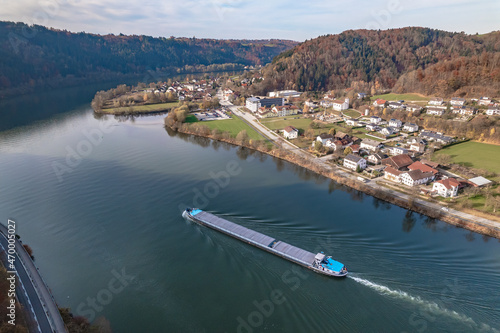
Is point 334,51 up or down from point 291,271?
up

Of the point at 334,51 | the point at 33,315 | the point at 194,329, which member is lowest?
the point at 194,329

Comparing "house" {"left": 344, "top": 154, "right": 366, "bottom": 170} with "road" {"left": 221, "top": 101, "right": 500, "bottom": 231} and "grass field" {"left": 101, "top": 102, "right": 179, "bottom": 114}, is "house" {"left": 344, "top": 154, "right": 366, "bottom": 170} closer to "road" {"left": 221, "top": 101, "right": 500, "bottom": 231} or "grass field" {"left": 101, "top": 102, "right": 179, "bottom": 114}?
"road" {"left": 221, "top": 101, "right": 500, "bottom": 231}

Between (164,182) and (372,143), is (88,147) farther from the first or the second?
(372,143)

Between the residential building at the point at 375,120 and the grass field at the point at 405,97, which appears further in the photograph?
the grass field at the point at 405,97

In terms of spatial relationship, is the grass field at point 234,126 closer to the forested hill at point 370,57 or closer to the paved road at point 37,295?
the forested hill at point 370,57

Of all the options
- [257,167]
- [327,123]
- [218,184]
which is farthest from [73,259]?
[327,123]

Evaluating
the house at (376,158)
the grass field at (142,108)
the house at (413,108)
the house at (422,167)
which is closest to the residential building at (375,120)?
the house at (413,108)

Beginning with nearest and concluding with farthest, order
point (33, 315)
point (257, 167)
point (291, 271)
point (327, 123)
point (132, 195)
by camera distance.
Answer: point (33, 315)
point (291, 271)
point (132, 195)
point (257, 167)
point (327, 123)
